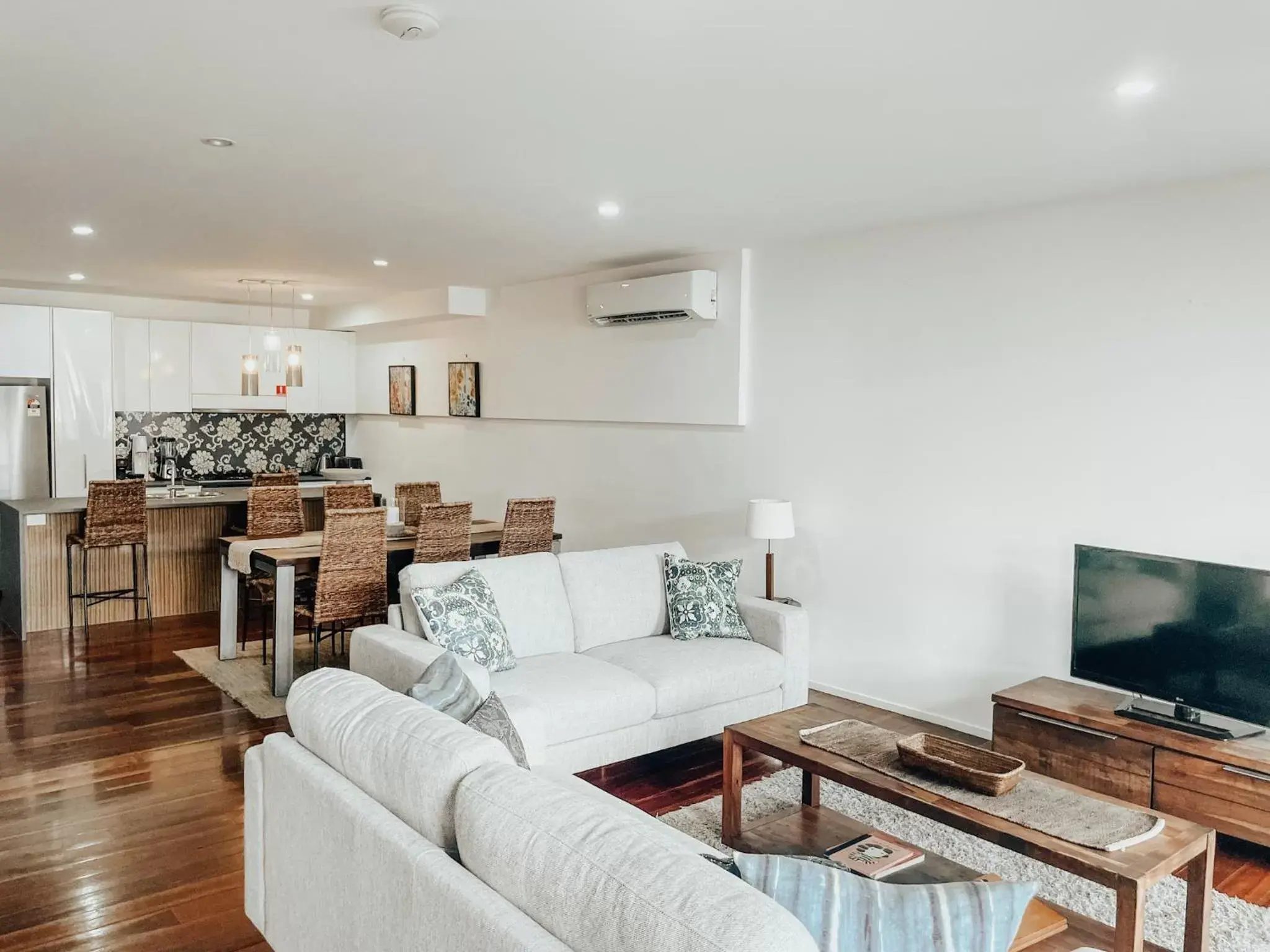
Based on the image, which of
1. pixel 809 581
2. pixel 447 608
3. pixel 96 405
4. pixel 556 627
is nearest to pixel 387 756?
pixel 447 608

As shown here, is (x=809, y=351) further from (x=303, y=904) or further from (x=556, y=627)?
(x=303, y=904)

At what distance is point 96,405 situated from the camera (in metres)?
7.79

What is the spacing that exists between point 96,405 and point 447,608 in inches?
219

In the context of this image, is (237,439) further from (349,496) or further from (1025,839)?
(1025,839)

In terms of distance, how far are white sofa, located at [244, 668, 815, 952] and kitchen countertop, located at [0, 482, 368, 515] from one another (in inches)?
185

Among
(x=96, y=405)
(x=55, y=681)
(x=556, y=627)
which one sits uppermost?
(x=96, y=405)

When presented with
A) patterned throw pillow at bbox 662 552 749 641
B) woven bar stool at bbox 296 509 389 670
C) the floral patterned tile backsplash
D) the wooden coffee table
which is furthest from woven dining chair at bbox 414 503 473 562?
the floral patterned tile backsplash

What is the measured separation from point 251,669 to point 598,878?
15.5ft

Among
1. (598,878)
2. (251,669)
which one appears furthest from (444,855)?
(251,669)

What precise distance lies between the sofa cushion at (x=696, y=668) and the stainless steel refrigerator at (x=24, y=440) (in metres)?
5.67

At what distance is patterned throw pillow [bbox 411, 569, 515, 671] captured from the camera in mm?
3777

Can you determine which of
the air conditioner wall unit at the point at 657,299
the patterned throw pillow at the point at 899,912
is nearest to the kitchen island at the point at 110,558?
the air conditioner wall unit at the point at 657,299

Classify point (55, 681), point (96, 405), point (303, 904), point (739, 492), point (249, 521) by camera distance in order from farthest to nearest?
point (96, 405) < point (249, 521) < point (739, 492) < point (55, 681) < point (303, 904)

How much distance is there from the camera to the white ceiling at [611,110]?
2.40m
